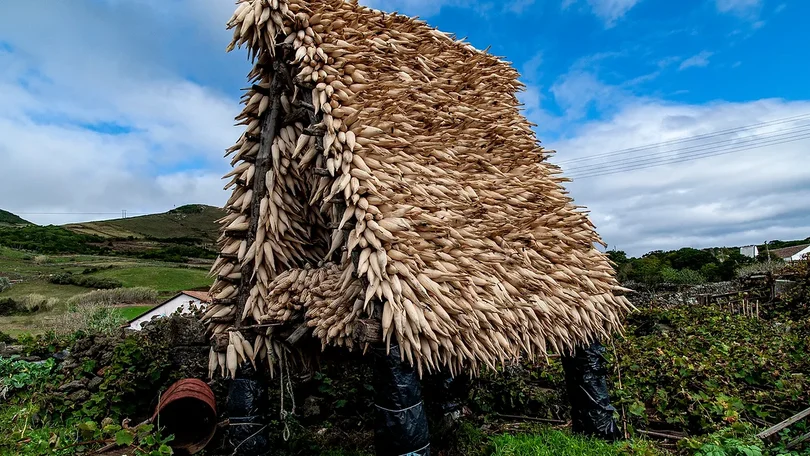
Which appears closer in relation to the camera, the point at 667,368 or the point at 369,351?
the point at 369,351

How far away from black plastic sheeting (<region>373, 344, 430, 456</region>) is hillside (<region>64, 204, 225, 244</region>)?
46216 mm

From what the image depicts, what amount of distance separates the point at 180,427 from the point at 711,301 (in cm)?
1365

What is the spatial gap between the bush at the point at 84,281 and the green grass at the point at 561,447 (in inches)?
1093

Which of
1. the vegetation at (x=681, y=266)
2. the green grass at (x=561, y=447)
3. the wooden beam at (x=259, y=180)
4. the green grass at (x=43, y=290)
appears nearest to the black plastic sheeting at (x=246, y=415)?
the wooden beam at (x=259, y=180)

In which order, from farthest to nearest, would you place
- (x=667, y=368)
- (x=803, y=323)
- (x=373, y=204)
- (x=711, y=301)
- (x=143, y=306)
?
(x=143, y=306), (x=711, y=301), (x=803, y=323), (x=667, y=368), (x=373, y=204)

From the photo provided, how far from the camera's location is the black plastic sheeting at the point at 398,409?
322 centimetres

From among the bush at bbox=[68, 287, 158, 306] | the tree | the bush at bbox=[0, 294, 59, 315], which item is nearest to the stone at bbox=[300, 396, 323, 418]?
the bush at bbox=[68, 287, 158, 306]

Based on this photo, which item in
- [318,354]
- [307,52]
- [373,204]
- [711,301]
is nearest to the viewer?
[373,204]

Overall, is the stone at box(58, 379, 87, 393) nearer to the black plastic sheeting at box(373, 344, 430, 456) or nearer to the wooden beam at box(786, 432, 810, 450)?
the black plastic sheeting at box(373, 344, 430, 456)

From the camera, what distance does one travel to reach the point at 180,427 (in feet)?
15.4

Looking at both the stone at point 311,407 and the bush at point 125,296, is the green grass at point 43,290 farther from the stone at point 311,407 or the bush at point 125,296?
the stone at point 311,407

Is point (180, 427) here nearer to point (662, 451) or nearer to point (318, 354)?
point (318, 354)

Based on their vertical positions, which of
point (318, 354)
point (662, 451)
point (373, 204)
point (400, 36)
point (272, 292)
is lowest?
point (662, 451)

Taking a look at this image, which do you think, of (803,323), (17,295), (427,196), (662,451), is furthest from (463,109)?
(17,295)
